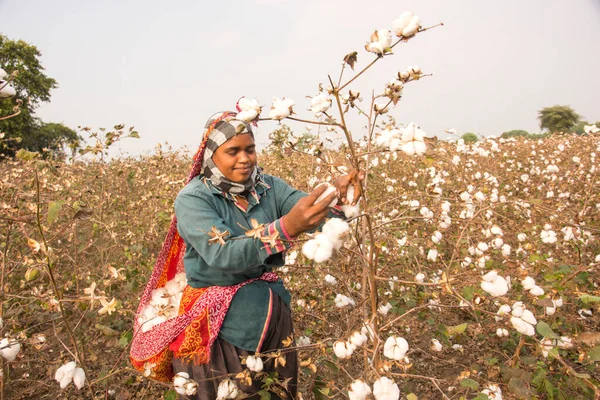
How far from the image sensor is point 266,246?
1.14 m

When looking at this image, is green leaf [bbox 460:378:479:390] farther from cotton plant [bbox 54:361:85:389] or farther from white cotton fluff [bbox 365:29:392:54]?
cotton plant [bbox 54:361:85:389]

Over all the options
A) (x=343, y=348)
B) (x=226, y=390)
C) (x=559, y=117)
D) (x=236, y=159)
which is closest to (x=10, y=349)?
(x=226, y=390)

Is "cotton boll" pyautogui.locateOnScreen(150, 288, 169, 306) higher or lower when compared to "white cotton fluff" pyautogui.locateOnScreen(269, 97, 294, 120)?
lower

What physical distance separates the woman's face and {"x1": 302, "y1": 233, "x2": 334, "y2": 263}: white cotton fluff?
29.9 inches

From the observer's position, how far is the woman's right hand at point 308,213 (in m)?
1.01

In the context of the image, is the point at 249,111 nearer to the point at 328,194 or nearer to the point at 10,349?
the point at 328,194

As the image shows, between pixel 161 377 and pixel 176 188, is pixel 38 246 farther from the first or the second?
pixel 176 188

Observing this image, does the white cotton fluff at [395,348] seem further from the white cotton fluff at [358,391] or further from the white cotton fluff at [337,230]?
the white cotton fluff at [337,230]

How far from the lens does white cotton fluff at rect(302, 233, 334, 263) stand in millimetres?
820

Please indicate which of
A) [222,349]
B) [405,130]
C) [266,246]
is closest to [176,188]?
[222,349]

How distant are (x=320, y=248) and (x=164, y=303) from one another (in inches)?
40.6

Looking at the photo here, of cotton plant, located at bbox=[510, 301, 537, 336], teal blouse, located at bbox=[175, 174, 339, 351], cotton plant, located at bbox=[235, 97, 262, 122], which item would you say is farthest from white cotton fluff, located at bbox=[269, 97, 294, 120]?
cotton plant, located at bbox=[510, 301, 537, 336]

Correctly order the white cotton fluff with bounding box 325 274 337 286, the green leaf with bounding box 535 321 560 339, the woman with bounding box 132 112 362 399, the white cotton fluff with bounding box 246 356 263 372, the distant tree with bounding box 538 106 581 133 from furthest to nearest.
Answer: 1. the distant tree with bounding box 538 106 581 133
2. the white cotton fluff with bounding box 325 274 337 286
3. the woman with bounding box 132 112 362 399
4. the white cotton fluff with bounding box 246 356 263 372
5. the green leaf with bounding box 535 321 560 339

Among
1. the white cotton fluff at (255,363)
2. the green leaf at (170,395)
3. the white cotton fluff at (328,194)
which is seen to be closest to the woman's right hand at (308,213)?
the white cotton fluff at (328,194)
